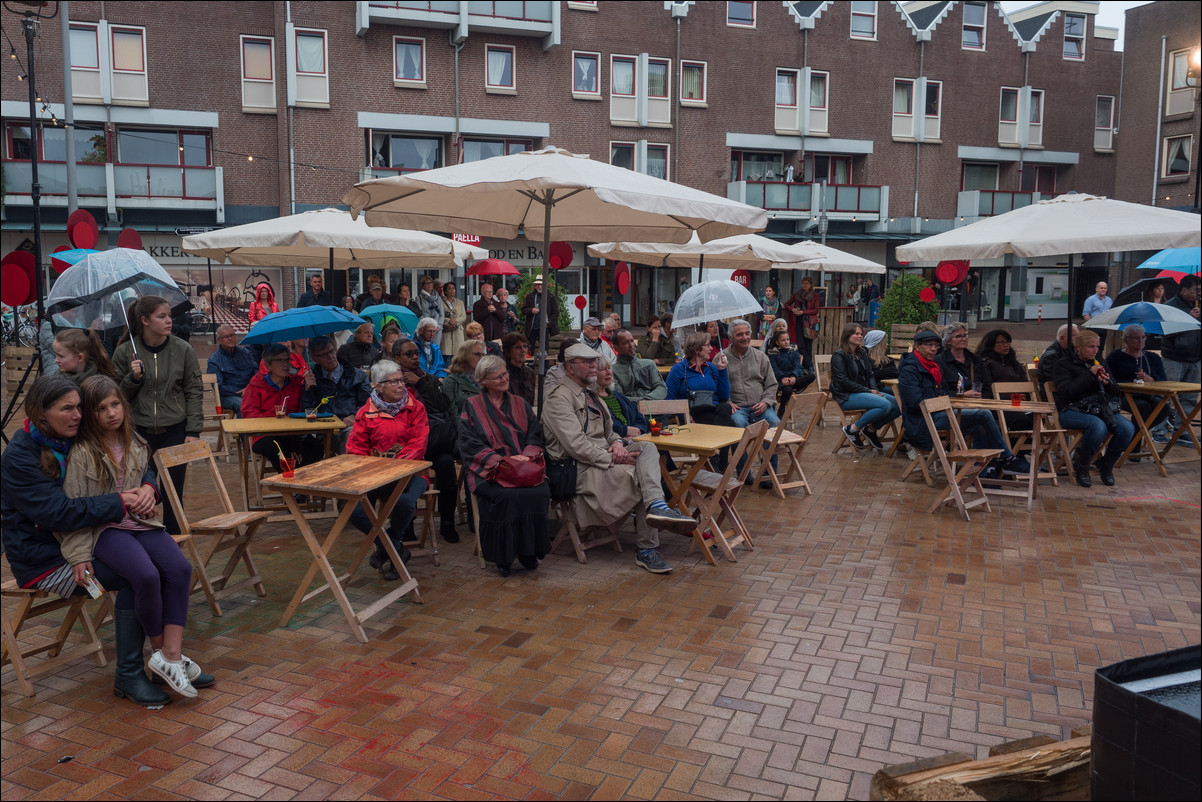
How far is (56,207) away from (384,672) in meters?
27.0

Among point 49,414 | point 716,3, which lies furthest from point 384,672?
point 716,3

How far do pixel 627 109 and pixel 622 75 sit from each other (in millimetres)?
1118

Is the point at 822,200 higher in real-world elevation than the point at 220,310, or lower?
higher

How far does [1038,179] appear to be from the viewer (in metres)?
36.4

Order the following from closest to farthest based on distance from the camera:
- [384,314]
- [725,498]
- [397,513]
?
1. [397,513]
2. [725,498]
3. [384,314]

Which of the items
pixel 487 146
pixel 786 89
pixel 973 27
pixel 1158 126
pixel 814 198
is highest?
pixel 973 27

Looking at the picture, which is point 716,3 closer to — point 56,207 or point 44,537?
point 56,207

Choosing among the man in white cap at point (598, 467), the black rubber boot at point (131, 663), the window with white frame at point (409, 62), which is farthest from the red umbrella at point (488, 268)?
the window with white frame at point (409, 62)

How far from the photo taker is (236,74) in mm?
26500

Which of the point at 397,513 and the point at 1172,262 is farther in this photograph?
the point at 1172,262

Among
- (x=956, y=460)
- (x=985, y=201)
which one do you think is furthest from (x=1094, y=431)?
(x=985, y=201)

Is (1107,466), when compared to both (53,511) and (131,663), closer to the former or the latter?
(131,663)

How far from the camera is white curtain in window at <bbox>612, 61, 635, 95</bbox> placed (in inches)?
1163

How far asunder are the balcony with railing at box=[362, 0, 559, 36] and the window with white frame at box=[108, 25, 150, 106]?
21.6 ft
